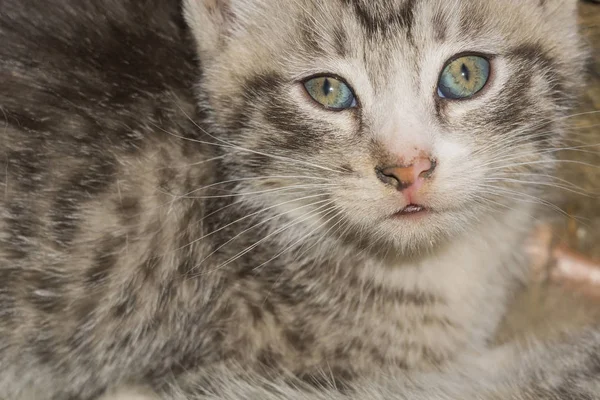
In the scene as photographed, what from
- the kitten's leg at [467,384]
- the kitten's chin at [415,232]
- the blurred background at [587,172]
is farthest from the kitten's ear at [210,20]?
the blurred background at [587,172]

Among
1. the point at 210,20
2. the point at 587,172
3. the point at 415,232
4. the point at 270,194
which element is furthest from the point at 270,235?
the point at 587,172

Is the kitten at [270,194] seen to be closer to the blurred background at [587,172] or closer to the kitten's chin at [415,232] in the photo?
the kitten's chin at [415,232]

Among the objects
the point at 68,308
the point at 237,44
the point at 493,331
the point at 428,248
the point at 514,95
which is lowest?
the point at 493,331

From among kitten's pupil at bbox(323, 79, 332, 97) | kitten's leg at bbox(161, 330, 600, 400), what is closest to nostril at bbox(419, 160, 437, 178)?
kitten's pupil at bbox(323, 79, 332, 97)

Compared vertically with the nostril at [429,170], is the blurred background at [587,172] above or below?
below

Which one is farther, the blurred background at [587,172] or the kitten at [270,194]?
the blurred background at [587,172]

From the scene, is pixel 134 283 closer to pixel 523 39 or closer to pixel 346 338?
pixel 346 338

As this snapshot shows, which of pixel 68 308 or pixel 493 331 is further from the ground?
pixel 68 308

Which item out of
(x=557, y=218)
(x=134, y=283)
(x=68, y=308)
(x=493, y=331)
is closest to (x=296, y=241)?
(x=134, y=283)
